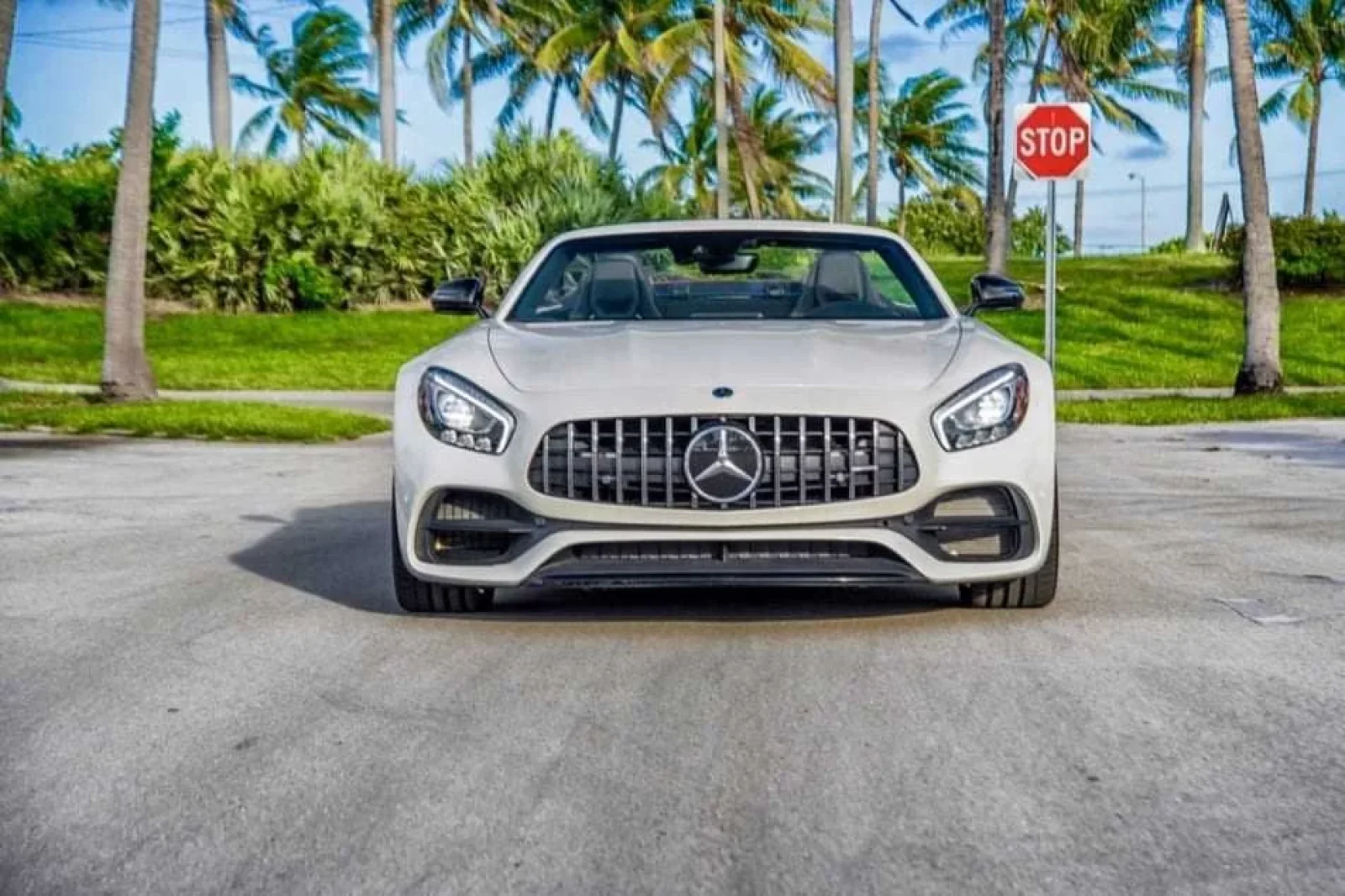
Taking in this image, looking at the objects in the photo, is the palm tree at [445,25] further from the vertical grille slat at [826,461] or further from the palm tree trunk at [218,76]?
the vertical grille slat at [826,461]

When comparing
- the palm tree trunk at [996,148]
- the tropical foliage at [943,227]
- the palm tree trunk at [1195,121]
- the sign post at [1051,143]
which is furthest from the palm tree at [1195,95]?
the tropical foliage at [943,227]

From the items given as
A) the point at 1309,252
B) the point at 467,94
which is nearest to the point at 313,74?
the point at 467,94

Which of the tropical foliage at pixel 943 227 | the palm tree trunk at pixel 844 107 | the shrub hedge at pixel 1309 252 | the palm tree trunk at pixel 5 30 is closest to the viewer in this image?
the palm tree trunk at pixel 5 30

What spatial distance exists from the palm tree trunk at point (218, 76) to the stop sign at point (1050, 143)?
3005 cm

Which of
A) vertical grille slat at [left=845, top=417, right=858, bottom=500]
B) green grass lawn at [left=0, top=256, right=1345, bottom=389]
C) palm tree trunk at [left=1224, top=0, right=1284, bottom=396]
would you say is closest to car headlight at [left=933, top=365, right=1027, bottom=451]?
vertical grille slat at [left=845, top=417, right=858, bottom=500]

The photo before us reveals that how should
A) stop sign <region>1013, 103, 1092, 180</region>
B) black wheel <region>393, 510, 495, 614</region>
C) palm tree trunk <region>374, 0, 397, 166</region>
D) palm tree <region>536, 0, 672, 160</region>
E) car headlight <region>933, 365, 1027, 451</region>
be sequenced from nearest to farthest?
car headlight <region>933, 365, 1027, 451</region>
black wheel <region>393, 510, 495, 614</region>
stop sign <region>1013, 103, 1092, 180</region>
palm tree trunk <region>374, 0, 397, 166</region>
palm tree <region>536, 0, 672, 160</region>

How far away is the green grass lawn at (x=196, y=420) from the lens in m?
15.4

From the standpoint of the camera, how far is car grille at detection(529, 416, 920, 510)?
5.50 meters

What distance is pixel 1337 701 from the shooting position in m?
4.79

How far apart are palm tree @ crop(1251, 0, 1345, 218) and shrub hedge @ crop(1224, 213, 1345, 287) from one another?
8.13m

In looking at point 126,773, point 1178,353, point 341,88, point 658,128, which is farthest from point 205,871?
point 341,88

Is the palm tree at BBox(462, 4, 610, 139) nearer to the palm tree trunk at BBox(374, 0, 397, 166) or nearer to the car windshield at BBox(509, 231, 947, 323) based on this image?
the palm tree trunk at BBox(374, 0, 397, 166)

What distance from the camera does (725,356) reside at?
18.8 feet

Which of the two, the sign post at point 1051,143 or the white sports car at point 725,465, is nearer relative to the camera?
the white sports car at point 725,465
